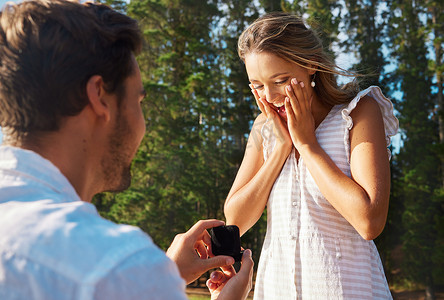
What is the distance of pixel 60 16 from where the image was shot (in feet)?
3.20

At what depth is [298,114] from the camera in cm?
206

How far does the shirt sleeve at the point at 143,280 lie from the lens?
70cm

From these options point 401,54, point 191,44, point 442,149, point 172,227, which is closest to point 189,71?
point 191,44

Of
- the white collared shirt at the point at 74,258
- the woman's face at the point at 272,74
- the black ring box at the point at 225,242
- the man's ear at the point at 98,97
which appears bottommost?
the black ring box at the point at 225,242


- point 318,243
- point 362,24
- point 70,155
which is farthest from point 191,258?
point 362,24

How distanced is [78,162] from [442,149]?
16126 mm

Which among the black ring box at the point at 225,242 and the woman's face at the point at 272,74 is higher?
the woman's face at the point at 272,74

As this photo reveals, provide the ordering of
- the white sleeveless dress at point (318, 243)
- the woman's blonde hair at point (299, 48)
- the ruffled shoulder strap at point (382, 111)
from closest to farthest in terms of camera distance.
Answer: the white sleeveless dress at point (318, 243) < the ruffled shoulder strap at point (382, 111) < the woman's blonde hair at point (299, 48)

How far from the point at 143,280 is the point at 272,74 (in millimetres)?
1465

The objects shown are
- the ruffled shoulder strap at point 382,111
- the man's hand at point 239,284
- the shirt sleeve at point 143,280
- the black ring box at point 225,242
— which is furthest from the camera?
the ruffled shoulder strap at point 382,111

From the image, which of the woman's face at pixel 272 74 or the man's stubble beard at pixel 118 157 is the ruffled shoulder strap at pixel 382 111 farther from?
the man's stubble beard at pixel 118 157

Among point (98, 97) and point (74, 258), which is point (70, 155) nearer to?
point (98, 97)

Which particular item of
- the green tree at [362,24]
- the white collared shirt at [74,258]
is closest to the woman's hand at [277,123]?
the white collared shirt at [74,258]

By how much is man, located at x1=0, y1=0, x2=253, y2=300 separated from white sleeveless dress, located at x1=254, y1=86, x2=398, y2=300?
1.77 ft
